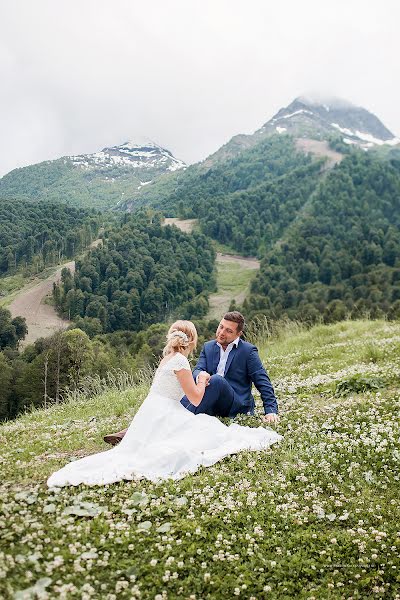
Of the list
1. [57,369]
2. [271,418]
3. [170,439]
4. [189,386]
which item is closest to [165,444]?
[170,439]

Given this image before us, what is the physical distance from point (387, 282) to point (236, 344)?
155 metres

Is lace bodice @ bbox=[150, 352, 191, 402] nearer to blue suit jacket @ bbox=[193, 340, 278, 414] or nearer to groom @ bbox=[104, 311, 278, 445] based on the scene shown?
groom @ bbox=[104, 311, 278, 445]

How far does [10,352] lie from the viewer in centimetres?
12362

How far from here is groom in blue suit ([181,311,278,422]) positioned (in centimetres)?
1005

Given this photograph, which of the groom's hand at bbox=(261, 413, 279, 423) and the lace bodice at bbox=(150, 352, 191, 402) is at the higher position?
the lace bodice at bbox=(150, 352, 191, 402)

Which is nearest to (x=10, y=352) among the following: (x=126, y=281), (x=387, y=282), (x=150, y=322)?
(x=150, y=322)

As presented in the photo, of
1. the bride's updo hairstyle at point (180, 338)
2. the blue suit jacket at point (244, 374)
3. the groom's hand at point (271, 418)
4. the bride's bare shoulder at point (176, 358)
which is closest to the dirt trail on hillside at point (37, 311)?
the blue suit jacket at point (244, 374)

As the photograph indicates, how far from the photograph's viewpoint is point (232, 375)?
10.7 metres

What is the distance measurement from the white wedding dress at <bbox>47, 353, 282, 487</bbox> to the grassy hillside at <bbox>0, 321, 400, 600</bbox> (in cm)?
29

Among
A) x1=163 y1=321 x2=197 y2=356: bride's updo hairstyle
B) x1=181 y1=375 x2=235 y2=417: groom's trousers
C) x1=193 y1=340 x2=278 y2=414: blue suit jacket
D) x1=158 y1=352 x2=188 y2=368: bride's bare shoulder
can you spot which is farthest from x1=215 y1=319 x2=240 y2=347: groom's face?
x1=158 y1=352 x2=188 y2=368: bride's bare shoulder

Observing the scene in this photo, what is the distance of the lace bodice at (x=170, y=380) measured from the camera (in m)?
8.88

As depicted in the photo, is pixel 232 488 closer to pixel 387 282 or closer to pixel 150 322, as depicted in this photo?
pixel 387 282

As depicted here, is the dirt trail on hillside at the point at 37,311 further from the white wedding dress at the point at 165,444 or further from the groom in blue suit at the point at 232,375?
the white wedding dress at the point at 165,444

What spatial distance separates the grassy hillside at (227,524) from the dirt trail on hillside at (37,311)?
6101 inches
